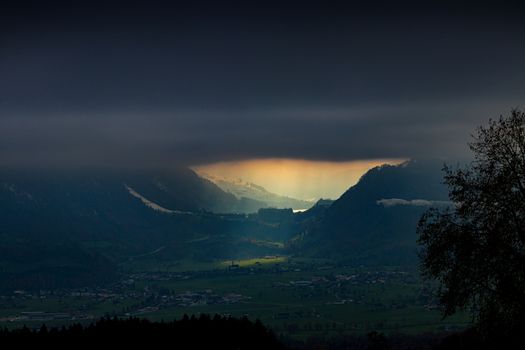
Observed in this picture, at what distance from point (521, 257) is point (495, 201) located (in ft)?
14.6

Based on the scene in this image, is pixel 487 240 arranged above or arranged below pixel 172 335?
above

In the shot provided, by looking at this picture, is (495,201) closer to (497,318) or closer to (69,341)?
(497,318)

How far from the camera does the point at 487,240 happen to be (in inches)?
2302

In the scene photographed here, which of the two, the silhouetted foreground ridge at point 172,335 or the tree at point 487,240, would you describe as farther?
the silhouetted foreground ridge at point 172,335

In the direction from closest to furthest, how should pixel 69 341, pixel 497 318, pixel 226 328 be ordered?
pixel 497 318 → pixel 69 341 → pixel 226 328

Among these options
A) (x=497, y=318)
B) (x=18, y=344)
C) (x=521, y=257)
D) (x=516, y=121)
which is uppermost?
(x=516, y=121)

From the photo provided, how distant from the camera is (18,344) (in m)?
113

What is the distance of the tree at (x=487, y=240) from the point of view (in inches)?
2280

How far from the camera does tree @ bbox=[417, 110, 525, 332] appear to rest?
57.9 meters

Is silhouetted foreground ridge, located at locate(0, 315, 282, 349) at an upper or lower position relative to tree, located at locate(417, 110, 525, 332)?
lower

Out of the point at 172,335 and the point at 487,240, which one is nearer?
the point at 487,240

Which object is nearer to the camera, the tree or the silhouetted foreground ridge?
the tree

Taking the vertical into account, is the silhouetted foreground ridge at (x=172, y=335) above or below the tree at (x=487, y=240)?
below

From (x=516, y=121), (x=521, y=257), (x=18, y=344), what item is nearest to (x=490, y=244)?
(x=521, y=257)
